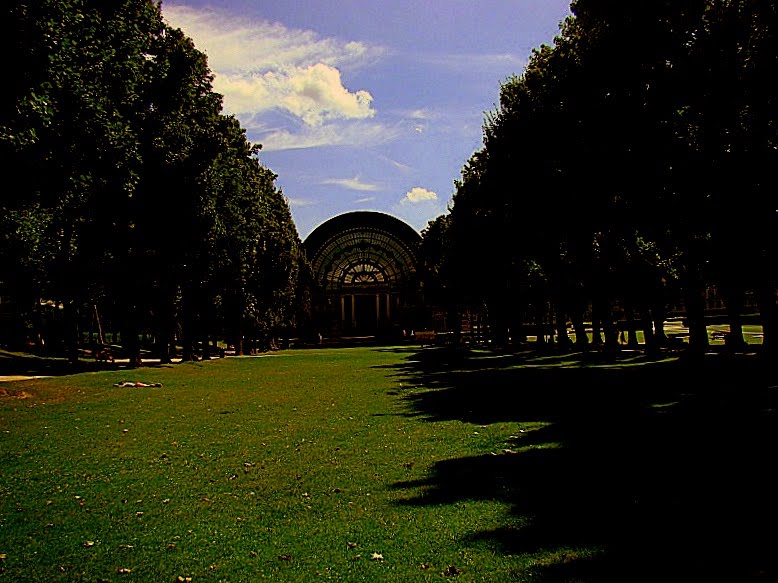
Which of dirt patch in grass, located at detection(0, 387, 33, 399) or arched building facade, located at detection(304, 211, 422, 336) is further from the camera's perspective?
arched building facade, located at detection(304, 211, 422, 336)

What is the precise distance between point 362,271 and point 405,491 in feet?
325

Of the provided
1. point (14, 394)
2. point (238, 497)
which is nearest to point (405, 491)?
point (238, 497)

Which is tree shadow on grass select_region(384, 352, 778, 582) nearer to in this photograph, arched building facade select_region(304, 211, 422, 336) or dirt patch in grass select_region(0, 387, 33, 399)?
dirt patch in grass select_region(0, 387, 33, 399)

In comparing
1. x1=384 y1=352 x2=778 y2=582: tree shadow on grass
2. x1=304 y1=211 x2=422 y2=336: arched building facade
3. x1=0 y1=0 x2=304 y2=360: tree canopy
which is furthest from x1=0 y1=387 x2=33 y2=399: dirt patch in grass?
x1=304 y1=211 x2=422 y2=336: arched building facade

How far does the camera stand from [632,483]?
343 inches

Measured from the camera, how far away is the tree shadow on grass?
6.15 m

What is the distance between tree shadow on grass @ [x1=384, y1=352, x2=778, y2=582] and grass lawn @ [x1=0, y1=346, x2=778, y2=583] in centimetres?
3

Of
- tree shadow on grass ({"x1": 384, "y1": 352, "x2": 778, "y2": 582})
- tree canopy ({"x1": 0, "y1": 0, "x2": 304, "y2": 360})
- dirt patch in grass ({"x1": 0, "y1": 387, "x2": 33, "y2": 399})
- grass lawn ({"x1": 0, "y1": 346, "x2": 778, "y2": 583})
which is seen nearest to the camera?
tree shadow on grass ({"x1": 384, "y1": 352, "x2": 778, "y2": 582})

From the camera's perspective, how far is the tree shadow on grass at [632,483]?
6.15m

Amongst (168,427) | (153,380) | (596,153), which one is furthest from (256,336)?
(168,427)

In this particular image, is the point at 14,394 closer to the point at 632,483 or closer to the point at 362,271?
the point at 632,483

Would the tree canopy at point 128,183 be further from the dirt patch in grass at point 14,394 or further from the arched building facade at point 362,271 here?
→ the arched building facade at point 362,271

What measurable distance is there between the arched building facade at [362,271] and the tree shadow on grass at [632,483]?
8670cm

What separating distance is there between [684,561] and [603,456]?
4.34m
